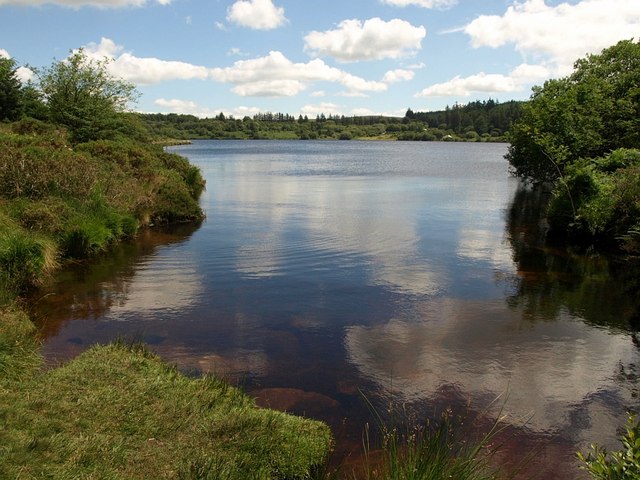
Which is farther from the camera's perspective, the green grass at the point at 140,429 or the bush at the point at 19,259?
the bush at the point at 19,259

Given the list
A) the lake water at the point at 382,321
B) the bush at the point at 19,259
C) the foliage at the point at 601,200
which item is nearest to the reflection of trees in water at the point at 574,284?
the lake water at the point at 382,321

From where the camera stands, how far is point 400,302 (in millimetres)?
15922

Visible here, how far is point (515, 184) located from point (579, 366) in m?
47.7

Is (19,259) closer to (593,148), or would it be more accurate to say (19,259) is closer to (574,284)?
(574,284)

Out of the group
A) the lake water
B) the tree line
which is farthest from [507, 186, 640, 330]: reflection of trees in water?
the tree line

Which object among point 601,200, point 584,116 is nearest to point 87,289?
point 601,200

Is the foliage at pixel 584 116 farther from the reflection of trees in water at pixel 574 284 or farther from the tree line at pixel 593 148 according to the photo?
the reflection of trees in water at pixel 574 284

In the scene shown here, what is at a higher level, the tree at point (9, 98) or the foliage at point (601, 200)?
the tree at point (9, 98)

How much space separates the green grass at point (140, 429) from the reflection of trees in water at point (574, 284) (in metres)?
10.1

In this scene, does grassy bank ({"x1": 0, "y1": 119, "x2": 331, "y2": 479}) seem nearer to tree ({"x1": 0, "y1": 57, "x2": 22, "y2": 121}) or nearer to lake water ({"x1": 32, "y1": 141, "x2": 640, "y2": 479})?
lake water ({"x1": 32, "y1": 141, "x2": 640, "y2": 479})

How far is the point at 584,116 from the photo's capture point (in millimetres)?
34406

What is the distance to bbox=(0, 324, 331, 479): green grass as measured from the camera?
6.29 meters

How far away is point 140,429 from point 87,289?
33.8 feet

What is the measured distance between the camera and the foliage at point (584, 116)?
103 ft
